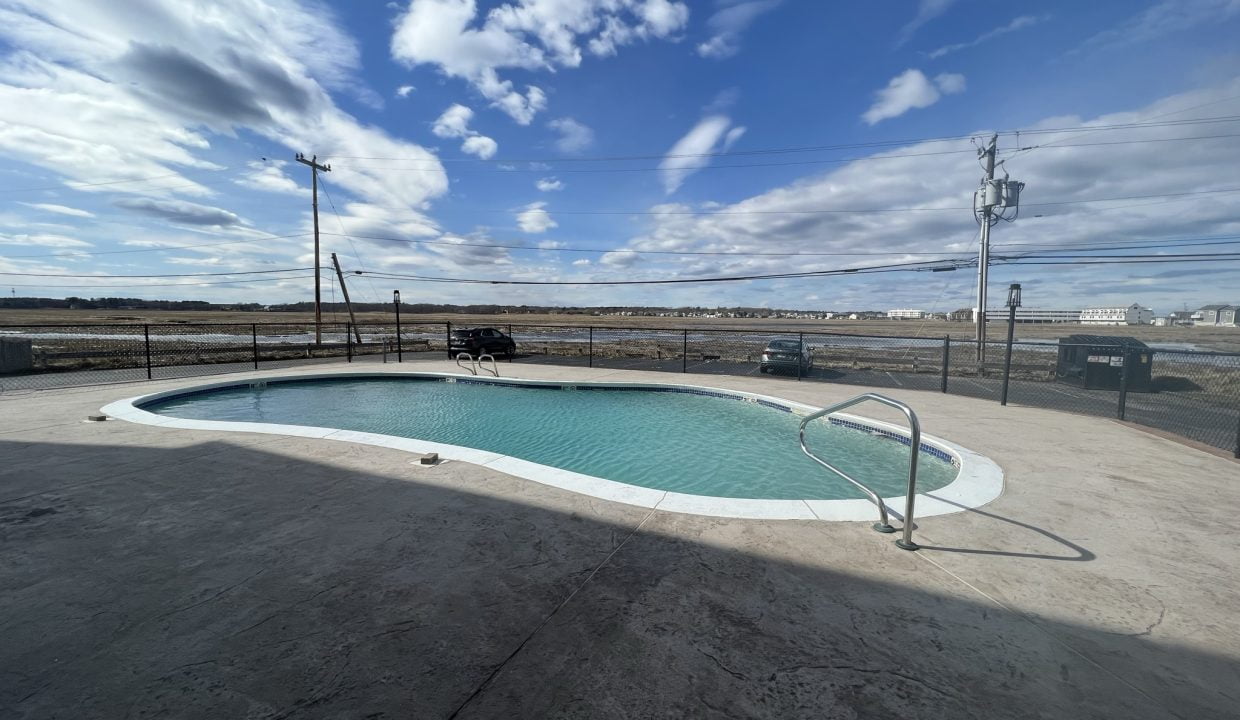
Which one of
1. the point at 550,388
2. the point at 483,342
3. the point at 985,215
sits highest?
the point at 985,215

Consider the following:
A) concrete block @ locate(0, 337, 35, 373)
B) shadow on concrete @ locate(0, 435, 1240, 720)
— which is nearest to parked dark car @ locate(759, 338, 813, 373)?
shadow on concrete @ locate(0, 435, 1240, 720)

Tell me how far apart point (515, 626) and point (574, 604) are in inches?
14.2

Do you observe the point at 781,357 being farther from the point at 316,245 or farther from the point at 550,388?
the point at 316,245

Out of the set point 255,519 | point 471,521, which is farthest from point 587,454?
point 255,519

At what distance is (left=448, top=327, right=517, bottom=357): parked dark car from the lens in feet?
65.5

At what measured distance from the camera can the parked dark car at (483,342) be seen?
20.0 m

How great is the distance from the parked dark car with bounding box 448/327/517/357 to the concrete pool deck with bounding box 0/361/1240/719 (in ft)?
49.9

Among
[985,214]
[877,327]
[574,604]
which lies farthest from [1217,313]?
[574,604]

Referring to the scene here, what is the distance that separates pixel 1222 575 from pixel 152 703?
627 cm

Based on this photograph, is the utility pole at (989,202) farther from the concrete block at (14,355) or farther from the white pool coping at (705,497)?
the concrete block at (14,355)

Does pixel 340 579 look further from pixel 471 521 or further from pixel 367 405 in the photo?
pixel 367 405

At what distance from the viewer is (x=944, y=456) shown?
6.53 m

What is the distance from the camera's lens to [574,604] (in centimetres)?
272

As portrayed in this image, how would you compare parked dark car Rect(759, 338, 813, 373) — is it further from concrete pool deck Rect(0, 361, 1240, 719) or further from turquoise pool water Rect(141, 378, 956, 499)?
concrete pool deck Rect(0, 361, 1240, 719)
